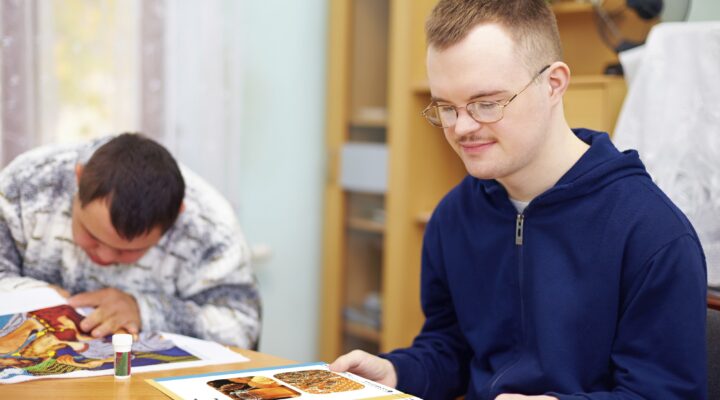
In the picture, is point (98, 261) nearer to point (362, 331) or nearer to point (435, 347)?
point (435, 347)

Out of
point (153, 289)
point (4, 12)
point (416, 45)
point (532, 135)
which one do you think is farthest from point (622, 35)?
point (4, 12)

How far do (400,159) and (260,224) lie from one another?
2.19ft

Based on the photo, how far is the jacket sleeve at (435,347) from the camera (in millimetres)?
1429

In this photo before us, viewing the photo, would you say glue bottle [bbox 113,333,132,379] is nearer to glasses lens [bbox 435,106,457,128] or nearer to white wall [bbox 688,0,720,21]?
glasses lens [bbox 435,106,457,128]

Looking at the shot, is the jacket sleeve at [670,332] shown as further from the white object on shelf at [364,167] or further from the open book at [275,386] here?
the white object on shelf at [364,167]

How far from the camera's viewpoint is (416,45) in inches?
120

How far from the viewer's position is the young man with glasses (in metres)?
1.18

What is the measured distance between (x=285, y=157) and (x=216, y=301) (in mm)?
1698

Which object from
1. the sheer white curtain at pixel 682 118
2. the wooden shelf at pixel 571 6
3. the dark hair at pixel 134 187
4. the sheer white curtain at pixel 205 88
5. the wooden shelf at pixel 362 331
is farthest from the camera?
the wooden shelf at pixel 362 331

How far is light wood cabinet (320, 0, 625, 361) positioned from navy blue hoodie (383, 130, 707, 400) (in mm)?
1467

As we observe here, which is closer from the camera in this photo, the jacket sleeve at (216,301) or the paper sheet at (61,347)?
the paper sheet at (61,347)

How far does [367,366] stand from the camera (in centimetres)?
134

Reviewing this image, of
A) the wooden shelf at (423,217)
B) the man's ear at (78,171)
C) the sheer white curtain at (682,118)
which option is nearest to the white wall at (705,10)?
the sheer white curtain at (682,118)

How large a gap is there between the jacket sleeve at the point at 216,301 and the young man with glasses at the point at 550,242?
0.44m
